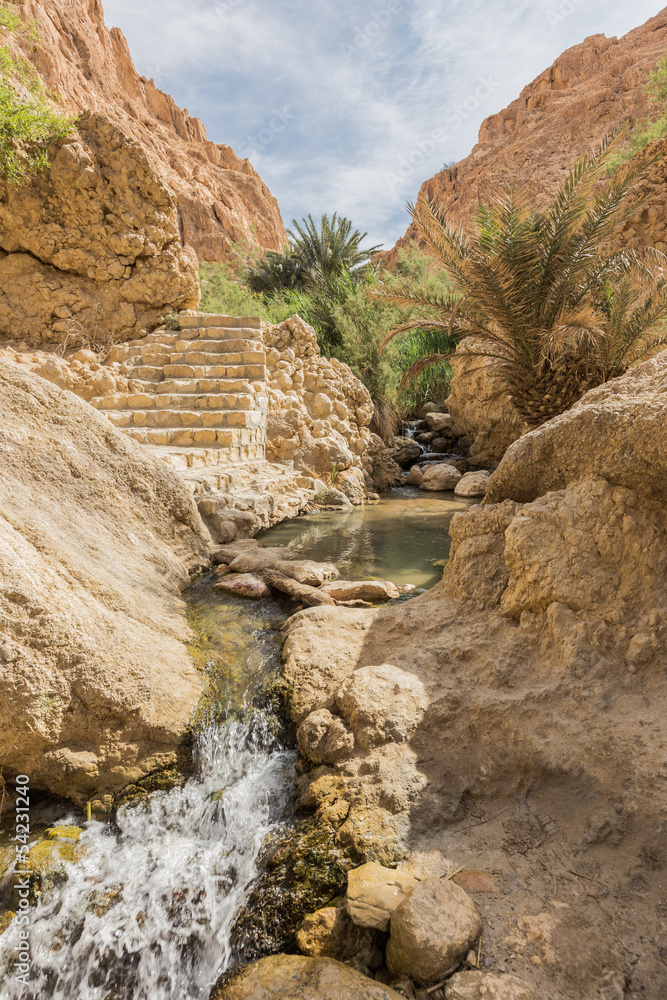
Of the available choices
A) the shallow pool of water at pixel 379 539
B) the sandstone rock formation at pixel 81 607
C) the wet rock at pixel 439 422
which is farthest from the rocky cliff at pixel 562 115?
→ the sandstone rock formation at pixel 81 607

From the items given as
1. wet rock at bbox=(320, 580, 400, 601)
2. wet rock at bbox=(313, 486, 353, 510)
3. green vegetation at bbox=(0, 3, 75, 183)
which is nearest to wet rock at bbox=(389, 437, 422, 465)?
wet rock at bbox=(313, 486, 353, 510)

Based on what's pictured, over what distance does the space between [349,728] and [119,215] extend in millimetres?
10517

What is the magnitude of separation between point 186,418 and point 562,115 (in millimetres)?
36168

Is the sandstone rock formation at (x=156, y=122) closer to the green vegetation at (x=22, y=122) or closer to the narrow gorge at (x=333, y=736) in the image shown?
the green vegetation at (x=22, y=122)

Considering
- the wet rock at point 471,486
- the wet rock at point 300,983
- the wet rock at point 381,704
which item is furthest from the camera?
the wet rock at point 471,486

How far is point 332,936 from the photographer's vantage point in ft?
5.35

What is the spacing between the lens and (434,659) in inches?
96.7

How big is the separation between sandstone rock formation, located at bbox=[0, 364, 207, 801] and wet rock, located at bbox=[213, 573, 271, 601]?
35 cm

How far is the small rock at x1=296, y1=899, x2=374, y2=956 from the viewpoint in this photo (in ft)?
5.26

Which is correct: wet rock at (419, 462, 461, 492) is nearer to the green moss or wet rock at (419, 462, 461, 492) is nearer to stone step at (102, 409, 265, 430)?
stone step at (102, 409, 265, 430)

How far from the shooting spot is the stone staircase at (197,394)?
7.00 m

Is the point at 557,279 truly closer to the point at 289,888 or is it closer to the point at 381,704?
the point at 381,704

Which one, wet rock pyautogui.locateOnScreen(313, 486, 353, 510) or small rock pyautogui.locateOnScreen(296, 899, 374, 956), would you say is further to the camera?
wet rock pyautogui.locateOnScreen(313, 486, 353, 510)

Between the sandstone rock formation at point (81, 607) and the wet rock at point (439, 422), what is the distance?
9440mm
